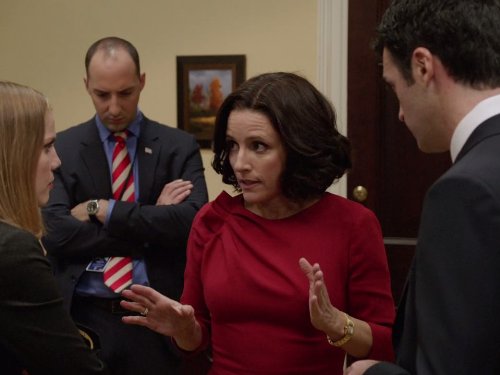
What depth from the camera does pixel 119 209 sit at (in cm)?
250

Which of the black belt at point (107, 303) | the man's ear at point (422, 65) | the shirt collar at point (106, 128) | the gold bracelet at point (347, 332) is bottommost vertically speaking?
the black belt at point (107, 303)

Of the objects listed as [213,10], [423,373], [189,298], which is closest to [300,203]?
[189,298]

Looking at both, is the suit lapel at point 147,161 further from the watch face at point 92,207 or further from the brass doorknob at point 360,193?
the brass doorknob at point 360,193

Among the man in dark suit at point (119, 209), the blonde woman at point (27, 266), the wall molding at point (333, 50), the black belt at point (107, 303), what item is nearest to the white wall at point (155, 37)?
the wall molding at point (333, 50)

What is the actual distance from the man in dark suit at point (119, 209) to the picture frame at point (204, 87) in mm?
749

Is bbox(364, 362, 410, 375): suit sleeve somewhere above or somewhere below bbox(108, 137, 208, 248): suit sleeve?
above

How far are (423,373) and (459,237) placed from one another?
0.72 feet

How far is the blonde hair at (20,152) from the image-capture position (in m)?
1.59

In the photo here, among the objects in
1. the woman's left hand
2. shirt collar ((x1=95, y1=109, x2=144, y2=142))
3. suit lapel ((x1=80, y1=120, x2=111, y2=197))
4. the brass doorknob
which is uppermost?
shirt collar ((x1=95, y1=109, x2=144, y2=142))

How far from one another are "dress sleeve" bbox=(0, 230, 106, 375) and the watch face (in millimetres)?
986

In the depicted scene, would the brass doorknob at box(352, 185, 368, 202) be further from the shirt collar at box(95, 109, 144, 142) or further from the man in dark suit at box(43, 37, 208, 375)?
the shirt collar at box(95, 109, 144, 142)

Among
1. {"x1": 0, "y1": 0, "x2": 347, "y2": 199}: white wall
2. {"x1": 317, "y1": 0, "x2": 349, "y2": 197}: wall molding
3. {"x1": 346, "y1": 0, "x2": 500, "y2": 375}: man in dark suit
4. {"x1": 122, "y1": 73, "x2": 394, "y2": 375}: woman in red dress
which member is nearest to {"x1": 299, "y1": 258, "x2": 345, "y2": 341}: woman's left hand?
{"x1": 122, "y1": 73, "x2": 394, "y2": 375}: woman in red dress

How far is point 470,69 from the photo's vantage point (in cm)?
124

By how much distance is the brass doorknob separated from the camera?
11.1 ft
